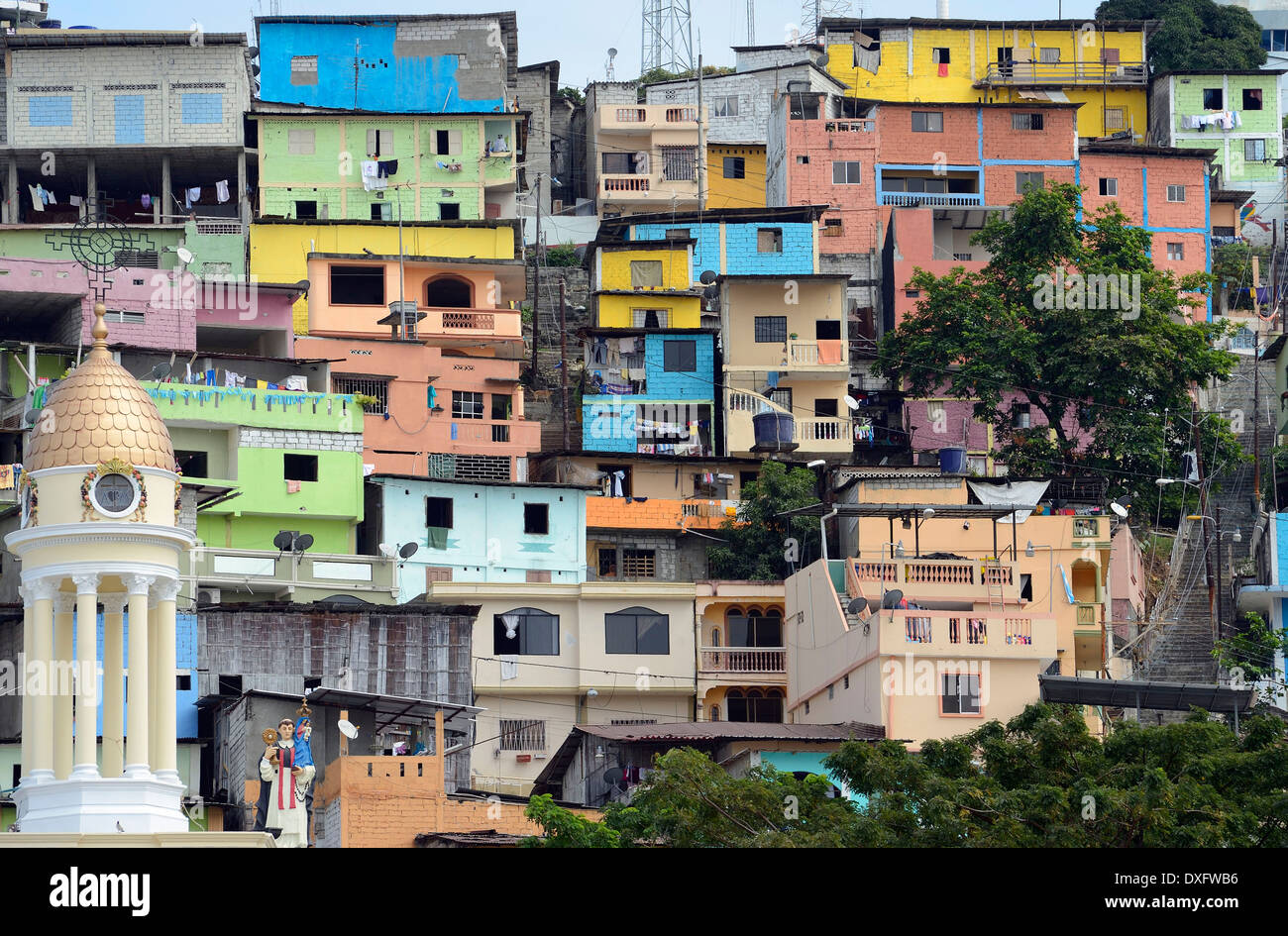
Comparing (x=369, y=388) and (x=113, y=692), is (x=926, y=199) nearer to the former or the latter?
(x=369, y=388)

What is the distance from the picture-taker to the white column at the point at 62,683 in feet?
99.8

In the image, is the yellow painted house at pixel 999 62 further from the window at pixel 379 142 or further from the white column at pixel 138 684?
the white column at pixel 138 684

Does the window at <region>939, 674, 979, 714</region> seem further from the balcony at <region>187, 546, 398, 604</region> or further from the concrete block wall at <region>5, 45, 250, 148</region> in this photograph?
the concrete block wall at <region>5, 45, 250, 148</region>

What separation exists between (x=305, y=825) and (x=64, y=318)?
32607mm

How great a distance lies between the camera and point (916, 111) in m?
81.4

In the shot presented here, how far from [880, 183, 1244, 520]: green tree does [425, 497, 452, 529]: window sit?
16.4m

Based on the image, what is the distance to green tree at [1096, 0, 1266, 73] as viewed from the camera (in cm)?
9450

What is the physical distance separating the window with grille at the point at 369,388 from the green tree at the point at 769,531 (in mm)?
9799

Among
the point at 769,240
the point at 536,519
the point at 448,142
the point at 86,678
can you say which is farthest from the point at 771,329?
the point at 86,678

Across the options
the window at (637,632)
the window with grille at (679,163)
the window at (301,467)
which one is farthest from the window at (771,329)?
the window at (301,467)

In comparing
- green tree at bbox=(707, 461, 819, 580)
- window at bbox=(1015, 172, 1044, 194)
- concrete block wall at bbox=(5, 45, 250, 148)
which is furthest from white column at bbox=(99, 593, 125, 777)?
window at bbox=(1015, 172, 1044, 194)
